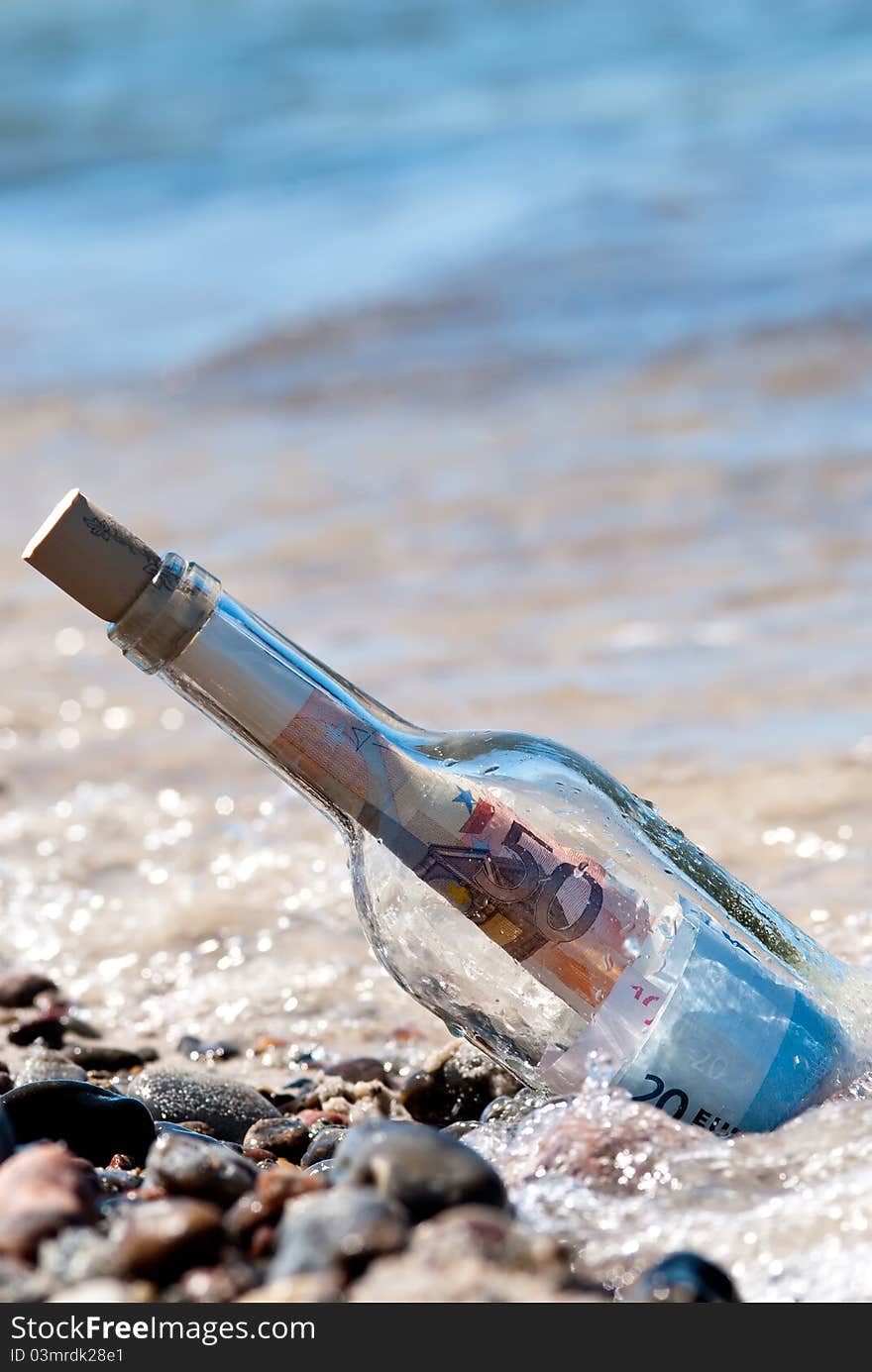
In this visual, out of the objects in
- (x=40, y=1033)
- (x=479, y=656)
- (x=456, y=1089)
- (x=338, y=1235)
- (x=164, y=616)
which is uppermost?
(x=479, y=656)

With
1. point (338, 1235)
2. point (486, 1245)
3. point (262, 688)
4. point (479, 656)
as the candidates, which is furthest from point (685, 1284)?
point (479, 656)

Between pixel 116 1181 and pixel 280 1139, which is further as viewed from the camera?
pixel 280 1139

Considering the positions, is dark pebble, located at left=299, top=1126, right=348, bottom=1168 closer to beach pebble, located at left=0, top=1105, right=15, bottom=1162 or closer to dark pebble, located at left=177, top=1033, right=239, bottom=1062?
beach pebble, located at left=0, top=1105, right=15, bottom=1162

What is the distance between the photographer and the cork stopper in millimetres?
1880

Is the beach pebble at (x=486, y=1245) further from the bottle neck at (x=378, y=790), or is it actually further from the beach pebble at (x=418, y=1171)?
the bottle neck at (x=378, y=790)

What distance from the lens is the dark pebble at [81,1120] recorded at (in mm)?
2014

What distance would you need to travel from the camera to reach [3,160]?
14.2m

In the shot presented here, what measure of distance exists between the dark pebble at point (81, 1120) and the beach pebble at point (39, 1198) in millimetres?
365

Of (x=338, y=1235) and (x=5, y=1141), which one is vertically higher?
(x=338, y=1235)

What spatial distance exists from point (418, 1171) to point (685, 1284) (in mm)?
253

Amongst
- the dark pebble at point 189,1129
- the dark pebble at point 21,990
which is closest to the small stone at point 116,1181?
the dark pebble at point 189,1129

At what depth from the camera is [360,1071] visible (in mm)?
2619

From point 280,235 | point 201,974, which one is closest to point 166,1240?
point 201,974

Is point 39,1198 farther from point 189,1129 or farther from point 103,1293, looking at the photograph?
point 189,1129
